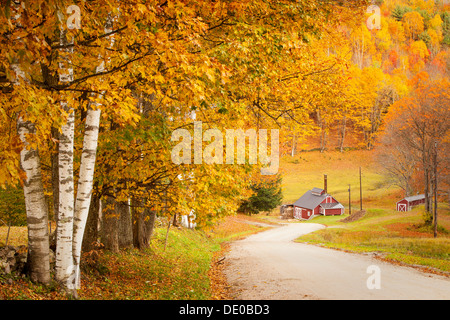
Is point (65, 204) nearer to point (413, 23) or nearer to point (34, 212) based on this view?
point (34, 212)

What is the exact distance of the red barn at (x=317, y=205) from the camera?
62906 mm

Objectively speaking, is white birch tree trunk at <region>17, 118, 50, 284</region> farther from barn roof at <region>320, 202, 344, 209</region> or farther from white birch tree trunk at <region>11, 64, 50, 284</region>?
barn roof at <region>320, 202, 344, 209</region>

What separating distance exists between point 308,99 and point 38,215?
7436 mm

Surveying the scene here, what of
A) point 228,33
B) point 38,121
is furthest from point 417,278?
point 38,121

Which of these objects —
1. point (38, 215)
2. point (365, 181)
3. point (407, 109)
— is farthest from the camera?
point (365, 181)

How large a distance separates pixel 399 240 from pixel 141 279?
2337 cm

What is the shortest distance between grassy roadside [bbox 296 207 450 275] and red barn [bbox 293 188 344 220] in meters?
8.97

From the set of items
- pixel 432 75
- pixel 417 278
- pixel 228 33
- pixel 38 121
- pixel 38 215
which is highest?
pixel 432 75

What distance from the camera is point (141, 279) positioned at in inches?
433

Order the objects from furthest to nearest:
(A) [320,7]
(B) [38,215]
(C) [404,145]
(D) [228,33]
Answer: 1. (C) [404,145]
2. (A) [320,7]
3. (D) [228,33]
4. (B) [38,215]

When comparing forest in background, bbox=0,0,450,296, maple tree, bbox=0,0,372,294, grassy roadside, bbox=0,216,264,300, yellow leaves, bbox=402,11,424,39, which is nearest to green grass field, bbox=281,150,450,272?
grassy roadside, bbox=0,216,264,300

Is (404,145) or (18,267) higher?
(404,145)

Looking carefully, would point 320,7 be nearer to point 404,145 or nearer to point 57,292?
point 57,292

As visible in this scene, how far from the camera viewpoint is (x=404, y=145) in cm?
5050
